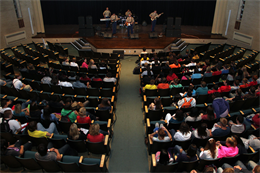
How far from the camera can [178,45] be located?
11.4 metres

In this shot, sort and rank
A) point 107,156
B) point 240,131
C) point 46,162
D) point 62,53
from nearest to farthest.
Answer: point 46,162, point 240,131, point 107,156, point 62,53

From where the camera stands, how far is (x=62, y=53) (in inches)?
387

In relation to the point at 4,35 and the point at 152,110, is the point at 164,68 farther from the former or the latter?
the point at 4,35

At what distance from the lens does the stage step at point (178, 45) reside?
36.3ft

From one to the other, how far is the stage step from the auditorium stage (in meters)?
0.24

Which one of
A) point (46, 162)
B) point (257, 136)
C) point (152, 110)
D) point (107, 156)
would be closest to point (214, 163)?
point (257, 136)

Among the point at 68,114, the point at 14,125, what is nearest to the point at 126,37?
the point at 68,114

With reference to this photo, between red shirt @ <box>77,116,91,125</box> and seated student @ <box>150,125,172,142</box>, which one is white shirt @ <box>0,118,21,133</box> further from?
seated student @ <box>150,125,172,142</box>

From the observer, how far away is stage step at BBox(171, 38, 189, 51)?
36.3ft

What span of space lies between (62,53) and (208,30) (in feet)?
34.8

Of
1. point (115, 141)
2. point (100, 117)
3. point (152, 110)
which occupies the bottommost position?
point (115, 141)

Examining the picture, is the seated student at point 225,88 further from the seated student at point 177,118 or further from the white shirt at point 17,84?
the white shirt at point 17,84

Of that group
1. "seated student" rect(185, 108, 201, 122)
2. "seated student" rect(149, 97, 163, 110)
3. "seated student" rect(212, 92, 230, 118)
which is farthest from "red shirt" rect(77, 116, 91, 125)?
"seated student" rect(212, 92, 230, 118)

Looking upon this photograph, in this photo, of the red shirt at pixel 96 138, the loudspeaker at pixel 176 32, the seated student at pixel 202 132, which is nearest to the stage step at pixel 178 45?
the loudspeaker at pixel 176 32
